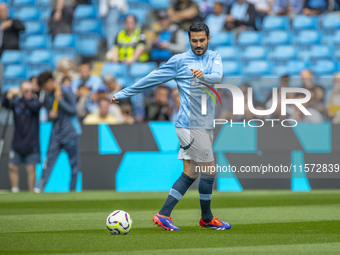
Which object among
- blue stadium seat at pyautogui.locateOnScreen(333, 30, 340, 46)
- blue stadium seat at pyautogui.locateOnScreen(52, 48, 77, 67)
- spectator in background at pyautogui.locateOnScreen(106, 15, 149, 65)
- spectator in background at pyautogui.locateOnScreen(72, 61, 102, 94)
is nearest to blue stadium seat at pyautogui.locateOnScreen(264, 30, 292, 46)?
blue stadium seat at pyautogui.locateOnScreen(333, 30, 340, 46)

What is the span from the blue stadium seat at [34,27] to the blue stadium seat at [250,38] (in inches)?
222

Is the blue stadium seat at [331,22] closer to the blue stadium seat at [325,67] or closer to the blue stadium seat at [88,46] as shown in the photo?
the blue stadium seat at [325,67]

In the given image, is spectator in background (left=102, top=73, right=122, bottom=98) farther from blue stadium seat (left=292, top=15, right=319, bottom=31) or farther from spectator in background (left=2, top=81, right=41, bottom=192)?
blue stadium seat (left=292, top=15, right=319, bottom=31)

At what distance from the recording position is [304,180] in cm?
1380

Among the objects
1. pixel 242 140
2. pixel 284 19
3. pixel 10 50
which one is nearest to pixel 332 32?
pixel 284 19

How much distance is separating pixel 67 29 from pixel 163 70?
12411mm

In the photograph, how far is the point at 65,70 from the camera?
17.0m

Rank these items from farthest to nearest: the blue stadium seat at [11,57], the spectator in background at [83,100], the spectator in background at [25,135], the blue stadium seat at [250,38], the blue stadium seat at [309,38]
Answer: the blue stadium seat at [11,57]
the blue stadium seat at [250,38]
the blue stadium seat at [309,38]
the spectator in background at [83,100]
the spectator in background at [25,135]

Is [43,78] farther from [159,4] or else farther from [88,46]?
[159,4]

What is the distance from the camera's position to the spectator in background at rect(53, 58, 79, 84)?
17.0 metres

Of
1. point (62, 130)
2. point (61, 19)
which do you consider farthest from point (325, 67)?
point (61, 19)

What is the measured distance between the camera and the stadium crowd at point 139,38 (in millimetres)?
15375

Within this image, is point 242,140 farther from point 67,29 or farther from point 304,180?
point 67,29

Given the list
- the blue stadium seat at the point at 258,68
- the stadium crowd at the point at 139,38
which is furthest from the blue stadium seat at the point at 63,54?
the blue stadium seat at the point at 258,68
